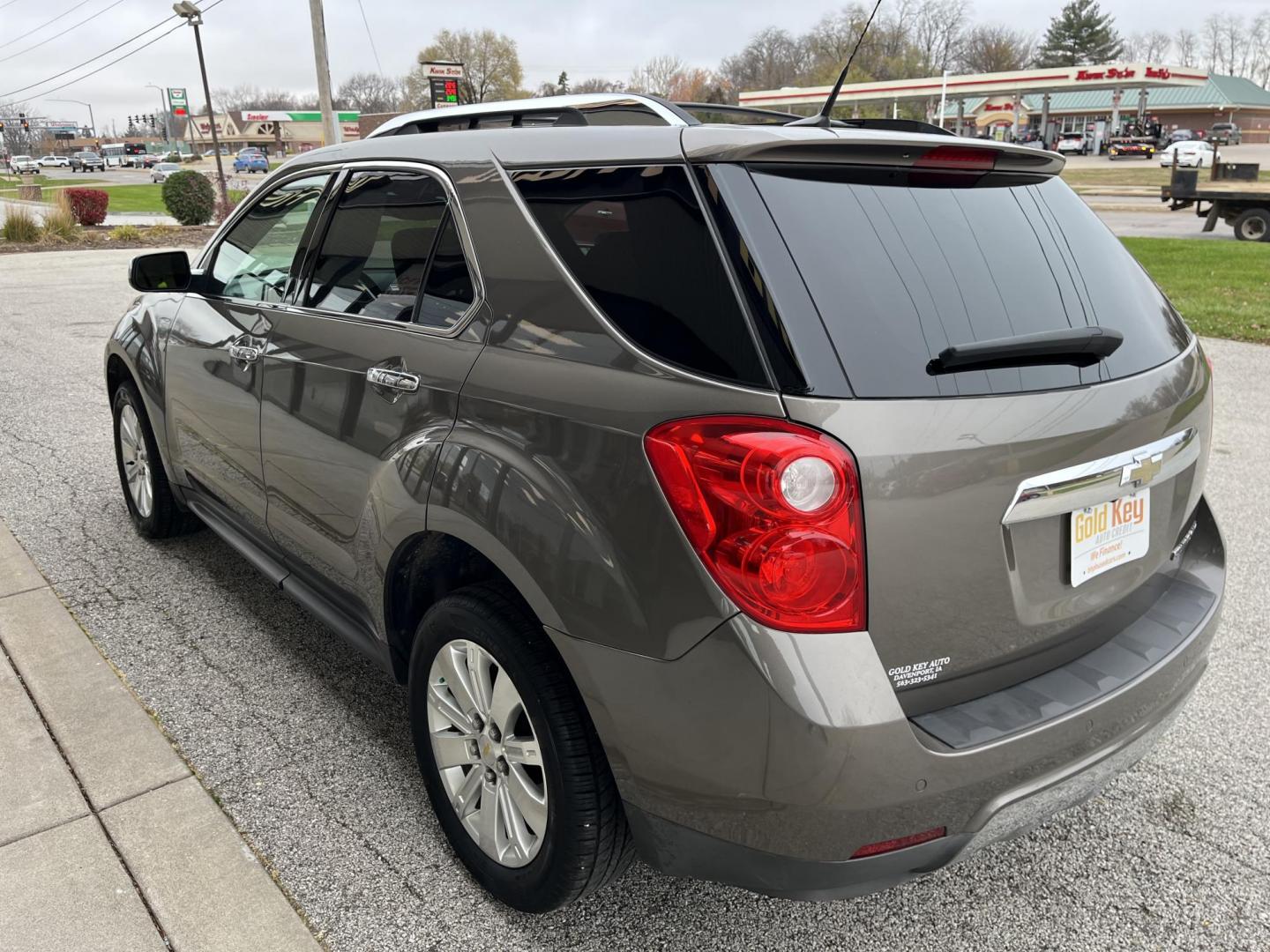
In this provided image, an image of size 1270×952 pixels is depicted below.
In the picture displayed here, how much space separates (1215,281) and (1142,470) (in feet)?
41.2

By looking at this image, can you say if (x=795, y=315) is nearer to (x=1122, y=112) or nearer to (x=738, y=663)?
(x=738, y=663)

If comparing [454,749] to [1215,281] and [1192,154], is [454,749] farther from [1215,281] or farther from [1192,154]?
[1192,154]

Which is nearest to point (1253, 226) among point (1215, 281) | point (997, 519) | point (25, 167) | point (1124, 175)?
point (1215, 281)

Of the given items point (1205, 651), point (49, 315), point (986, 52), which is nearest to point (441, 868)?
point (1205, 651)

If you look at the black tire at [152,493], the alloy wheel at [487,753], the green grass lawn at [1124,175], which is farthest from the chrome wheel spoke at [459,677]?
the green grass lawn at [1124,175]

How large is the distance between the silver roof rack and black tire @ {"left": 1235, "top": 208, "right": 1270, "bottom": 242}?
20404 mm

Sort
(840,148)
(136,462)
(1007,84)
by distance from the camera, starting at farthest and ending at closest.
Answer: (1007,84)
(136,462)
(840,148)

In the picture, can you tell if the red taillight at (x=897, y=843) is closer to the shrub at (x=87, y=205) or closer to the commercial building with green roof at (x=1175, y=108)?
the shrub at (x=87, y=205)

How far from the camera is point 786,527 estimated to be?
1.75 meters

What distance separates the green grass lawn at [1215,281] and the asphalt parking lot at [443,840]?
20.2 ft

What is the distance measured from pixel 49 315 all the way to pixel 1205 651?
13529 mm

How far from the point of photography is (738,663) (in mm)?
1756

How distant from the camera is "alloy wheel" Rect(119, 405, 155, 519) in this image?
14.9 feet

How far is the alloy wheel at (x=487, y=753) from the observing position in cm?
225
